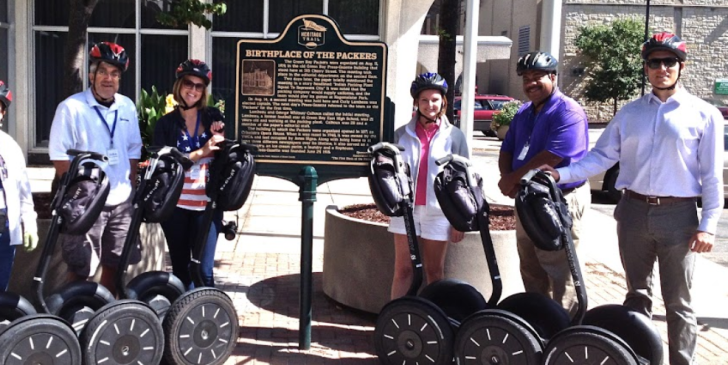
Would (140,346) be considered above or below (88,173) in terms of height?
below

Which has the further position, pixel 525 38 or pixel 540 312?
pixel 525 38

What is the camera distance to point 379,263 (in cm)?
616

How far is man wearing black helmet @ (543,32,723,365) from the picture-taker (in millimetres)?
4421

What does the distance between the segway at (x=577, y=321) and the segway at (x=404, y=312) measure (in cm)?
67

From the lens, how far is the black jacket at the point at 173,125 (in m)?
5.11

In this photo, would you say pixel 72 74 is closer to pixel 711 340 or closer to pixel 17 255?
pixel 17 255

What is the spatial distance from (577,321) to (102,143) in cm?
296

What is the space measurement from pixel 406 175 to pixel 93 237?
1935 millimetres

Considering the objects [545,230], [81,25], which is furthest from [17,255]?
[545,230]

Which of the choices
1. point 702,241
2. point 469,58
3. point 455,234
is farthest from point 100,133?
point 469,58

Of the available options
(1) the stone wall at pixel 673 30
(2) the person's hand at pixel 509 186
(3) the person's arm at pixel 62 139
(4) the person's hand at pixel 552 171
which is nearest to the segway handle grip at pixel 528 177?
(4) the person's hand at pixel 552 171

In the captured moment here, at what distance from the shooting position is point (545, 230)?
14.2 feet

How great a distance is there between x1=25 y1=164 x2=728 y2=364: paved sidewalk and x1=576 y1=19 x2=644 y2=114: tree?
96.9 ft

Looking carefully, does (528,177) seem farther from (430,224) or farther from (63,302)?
(63,302)
